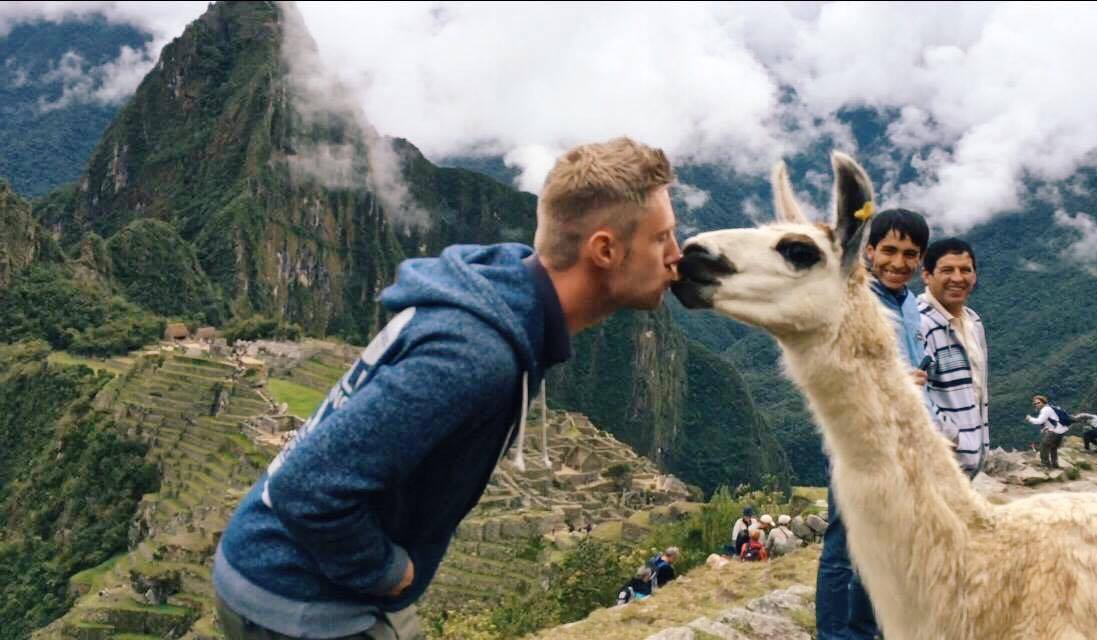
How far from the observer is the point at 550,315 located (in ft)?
4.11

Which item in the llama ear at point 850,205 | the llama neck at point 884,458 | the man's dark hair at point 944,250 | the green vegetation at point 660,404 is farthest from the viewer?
the green vegetation at point 660,404

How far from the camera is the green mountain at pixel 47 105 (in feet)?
294

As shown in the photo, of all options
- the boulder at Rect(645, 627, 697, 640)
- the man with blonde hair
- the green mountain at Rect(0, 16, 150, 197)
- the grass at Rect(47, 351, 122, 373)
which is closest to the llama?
the man with blonde hair

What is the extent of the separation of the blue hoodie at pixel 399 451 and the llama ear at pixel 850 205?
1.81 ft

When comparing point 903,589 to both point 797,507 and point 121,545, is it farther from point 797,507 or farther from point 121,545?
point 121,545

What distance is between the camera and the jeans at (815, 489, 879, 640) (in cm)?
246

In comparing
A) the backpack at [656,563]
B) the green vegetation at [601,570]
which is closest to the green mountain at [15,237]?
the green vegetation at [601,570]

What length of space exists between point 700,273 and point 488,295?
0.46 metres

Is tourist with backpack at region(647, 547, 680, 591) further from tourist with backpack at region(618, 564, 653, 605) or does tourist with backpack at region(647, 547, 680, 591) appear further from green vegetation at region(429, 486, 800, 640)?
green vegetation at region(429, 486, 800, 640)

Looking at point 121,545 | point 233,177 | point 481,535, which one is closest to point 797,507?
point 481,535

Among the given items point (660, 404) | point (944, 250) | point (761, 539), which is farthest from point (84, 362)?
point (944, 250)

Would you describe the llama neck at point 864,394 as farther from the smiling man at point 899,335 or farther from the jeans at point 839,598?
the jeans at point 839,598

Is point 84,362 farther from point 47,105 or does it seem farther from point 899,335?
point 47,105

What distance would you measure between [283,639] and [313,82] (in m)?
81.9
